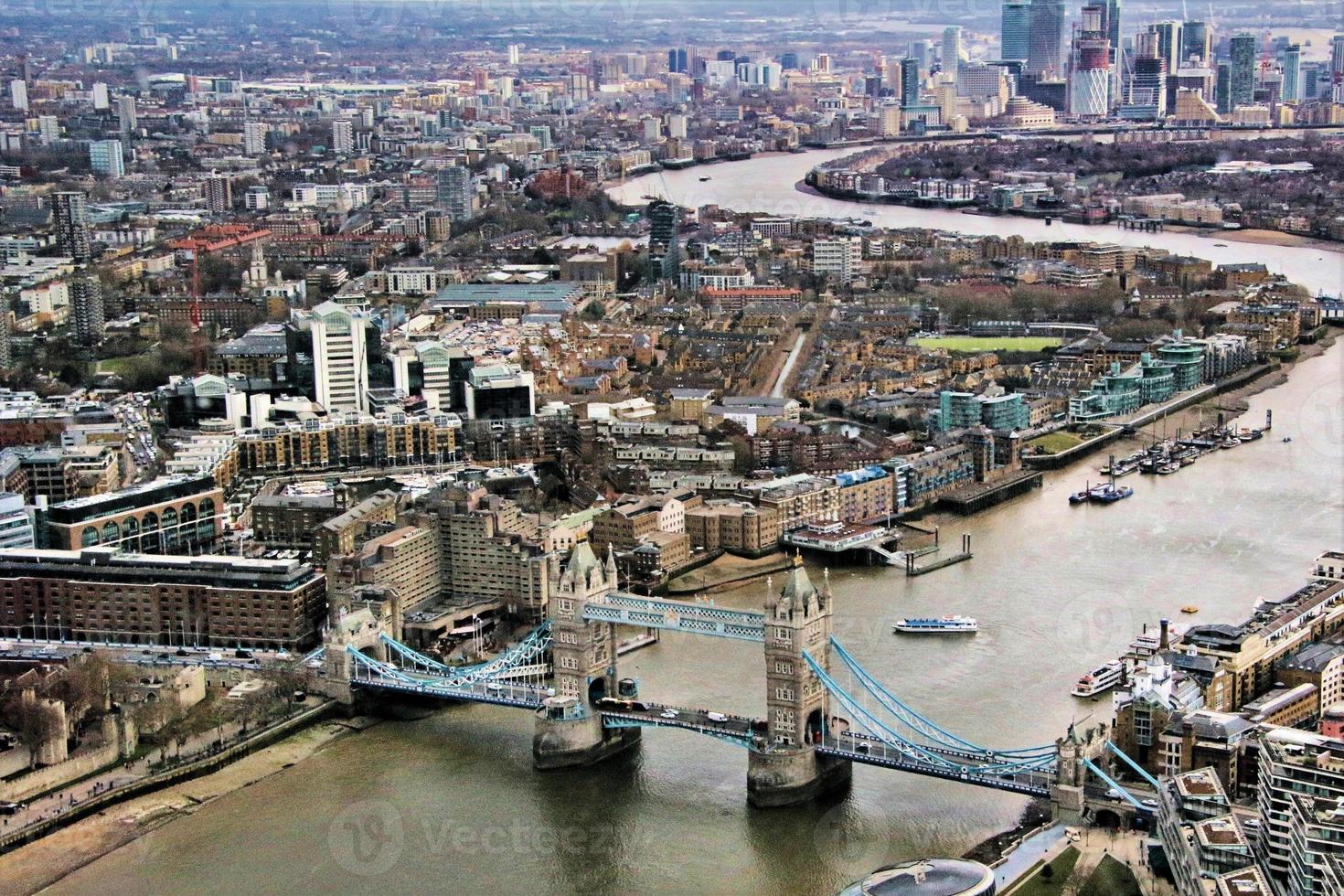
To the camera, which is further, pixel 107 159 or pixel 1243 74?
pixel 1243 74

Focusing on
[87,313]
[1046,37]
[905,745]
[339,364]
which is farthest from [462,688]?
[1046,37]

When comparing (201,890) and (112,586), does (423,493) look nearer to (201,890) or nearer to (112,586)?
(112,586)

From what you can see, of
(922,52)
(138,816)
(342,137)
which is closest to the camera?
(138,816)

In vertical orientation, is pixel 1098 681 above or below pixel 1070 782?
below

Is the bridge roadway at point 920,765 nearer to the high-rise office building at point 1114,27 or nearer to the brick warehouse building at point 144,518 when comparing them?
the brick warehouse building at point 144,518

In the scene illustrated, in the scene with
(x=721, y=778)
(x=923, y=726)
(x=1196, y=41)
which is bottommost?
(x=721, y=778)

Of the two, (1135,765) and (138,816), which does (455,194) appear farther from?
(1135,765)

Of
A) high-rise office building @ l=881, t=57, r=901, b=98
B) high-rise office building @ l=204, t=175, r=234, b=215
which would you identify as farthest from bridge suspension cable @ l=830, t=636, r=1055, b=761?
high-rise office building @ l=881, t=57, r=901, b=98
